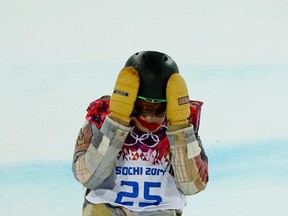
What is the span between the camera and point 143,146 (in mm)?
2498

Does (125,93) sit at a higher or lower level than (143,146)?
higher

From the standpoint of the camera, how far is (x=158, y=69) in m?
2.35

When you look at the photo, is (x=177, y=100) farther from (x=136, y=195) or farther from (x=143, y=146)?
(x=136, y=195)

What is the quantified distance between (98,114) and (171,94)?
32 centimetres

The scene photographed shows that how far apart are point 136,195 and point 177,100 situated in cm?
40

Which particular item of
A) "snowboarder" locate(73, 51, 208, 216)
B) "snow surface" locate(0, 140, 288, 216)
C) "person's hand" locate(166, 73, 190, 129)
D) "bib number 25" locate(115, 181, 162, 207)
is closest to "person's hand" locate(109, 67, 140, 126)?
"snowboarder" locate(73, 51, 208, 216)

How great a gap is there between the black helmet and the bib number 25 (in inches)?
12.4

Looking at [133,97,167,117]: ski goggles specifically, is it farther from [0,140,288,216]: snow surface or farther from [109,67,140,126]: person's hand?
[0,140,288,216]: snow surface
